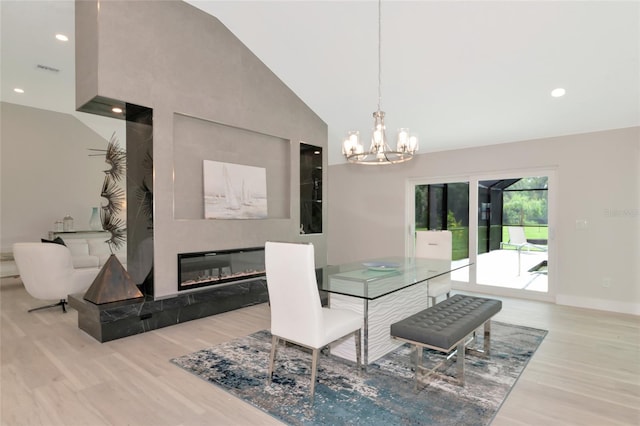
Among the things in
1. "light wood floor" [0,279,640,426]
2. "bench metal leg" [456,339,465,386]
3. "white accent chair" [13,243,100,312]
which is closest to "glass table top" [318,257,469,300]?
"bench metal leg" [456,339,465,386]

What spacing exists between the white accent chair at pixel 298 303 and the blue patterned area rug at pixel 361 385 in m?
0.17

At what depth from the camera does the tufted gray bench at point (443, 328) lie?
223 cm

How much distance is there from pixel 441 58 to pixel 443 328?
3.12 meters

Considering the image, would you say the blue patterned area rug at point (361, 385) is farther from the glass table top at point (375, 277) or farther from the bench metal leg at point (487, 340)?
the glass table top at point (375, 277)

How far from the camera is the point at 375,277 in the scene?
275 cm

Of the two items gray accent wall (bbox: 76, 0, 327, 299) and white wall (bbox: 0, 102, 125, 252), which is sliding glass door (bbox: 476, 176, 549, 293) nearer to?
gray accent wall (bbox: 76, 0, 327, 299)

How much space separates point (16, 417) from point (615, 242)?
6103mm

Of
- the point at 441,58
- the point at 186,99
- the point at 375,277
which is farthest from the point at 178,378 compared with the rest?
the point at 441,58

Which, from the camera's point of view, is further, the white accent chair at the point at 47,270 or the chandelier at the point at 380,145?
the white accent chair at the point at 47,270

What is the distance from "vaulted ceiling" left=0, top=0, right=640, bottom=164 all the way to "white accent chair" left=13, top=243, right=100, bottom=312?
2735 mm

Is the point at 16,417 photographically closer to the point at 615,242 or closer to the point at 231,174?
the point at 231,174

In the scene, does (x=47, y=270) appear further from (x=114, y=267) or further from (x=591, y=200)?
(x=591, y=200)

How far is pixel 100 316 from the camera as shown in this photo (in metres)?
3.29

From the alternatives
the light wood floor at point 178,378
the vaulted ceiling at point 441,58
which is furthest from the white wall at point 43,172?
the light wood floor at point 178,378
